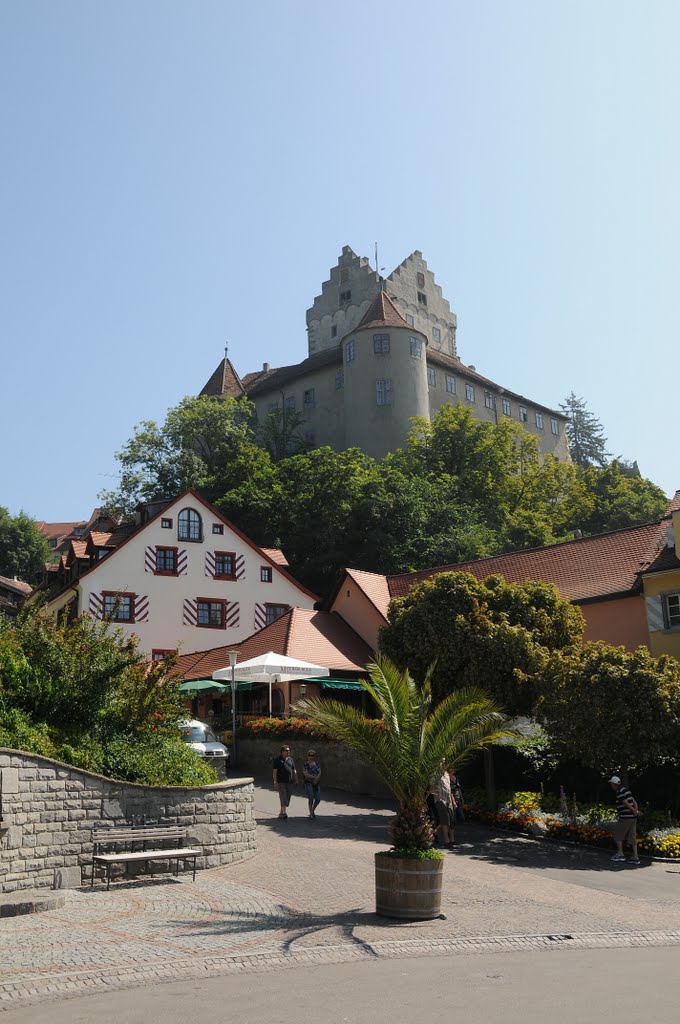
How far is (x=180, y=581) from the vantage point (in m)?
48.2

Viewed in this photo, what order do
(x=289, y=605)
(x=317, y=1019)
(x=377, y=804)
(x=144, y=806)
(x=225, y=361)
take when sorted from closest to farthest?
(x=317, y=1019)
(x=144, y=806)
(x=377, y=804)
(x=289, y=605)
(x=225, y=361)

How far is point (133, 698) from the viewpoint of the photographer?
18.7 meters

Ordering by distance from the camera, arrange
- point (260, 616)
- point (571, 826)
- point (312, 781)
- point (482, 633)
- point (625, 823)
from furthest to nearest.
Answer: point (260, 616)
point (482, 633)
point (312, 781)
point (571, 826)
point (625, 823)

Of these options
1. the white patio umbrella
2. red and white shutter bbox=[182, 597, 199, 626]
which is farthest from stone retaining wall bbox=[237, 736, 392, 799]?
red and white shutter bbox=[182, 597, 199, 626]

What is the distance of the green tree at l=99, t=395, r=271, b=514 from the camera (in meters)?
69.4

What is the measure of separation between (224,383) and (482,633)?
72.7 m

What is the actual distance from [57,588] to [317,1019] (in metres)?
47.1

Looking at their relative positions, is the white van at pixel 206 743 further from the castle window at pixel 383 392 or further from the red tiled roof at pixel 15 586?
the castle window at pixel 383 392

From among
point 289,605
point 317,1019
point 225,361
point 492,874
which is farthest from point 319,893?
point 225,361

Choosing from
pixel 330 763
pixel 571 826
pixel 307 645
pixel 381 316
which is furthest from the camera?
pixel 381 316

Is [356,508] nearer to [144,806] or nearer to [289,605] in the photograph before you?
[289,605]

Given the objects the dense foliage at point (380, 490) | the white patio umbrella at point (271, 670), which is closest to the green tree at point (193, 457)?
the dense foliage at point (380, 490)

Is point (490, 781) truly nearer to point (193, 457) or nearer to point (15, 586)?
point (193, 457)

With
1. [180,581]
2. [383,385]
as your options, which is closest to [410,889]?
[180,581]
